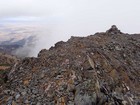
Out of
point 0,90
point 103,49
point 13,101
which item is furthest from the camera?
point 103,49

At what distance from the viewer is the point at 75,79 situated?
2205cm

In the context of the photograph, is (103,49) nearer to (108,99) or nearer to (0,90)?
(108,99)

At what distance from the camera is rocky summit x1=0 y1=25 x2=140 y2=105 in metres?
21.1

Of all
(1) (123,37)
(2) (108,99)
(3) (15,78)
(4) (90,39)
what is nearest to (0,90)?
(3) (15,78)

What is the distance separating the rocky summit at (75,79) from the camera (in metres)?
21.1

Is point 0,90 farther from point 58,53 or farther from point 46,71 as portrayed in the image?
point 58,53

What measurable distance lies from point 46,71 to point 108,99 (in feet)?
17.7

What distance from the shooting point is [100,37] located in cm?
3331

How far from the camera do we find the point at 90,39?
31.8m

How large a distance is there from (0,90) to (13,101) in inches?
89.8

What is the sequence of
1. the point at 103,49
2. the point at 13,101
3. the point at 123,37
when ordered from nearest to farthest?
the point at 13,101 → the point at 103,49 → the point at 123,37

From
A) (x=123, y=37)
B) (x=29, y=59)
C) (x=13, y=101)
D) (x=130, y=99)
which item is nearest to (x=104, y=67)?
(x=130, y=99)

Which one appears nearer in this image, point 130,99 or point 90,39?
point 130,99

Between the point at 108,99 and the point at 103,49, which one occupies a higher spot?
the point at 103,49
